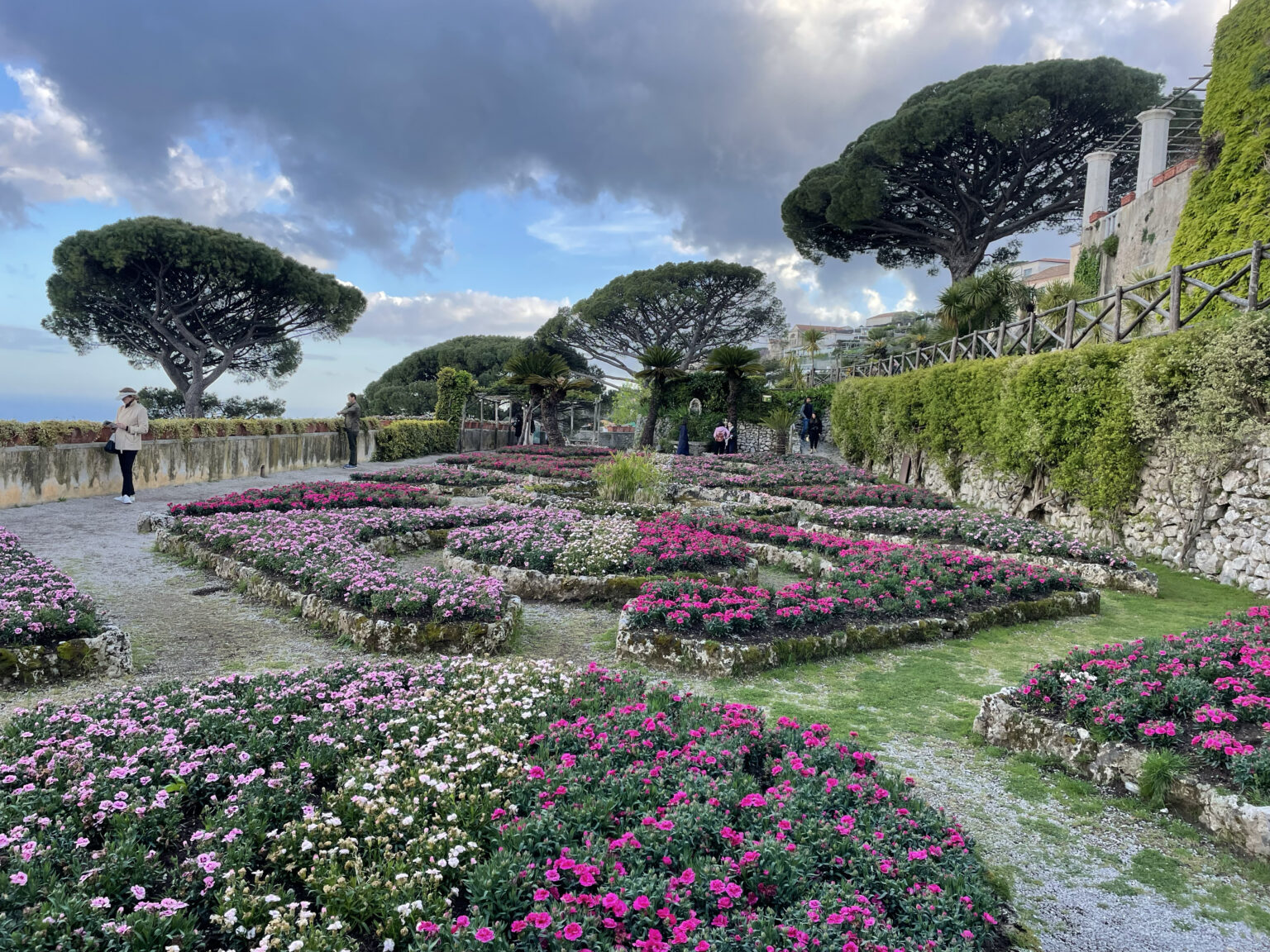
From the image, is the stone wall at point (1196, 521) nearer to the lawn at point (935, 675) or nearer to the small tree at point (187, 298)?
the lawn at point (935, 675)

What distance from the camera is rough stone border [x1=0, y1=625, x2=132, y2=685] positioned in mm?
4410

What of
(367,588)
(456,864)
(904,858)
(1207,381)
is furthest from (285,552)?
(1207,381)

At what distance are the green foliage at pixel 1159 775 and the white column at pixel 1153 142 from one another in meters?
24.8

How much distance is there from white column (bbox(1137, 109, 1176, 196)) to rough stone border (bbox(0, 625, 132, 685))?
27.6 meters

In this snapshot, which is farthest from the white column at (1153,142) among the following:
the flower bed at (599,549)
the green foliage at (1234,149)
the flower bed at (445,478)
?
the flower bed at (599,549)

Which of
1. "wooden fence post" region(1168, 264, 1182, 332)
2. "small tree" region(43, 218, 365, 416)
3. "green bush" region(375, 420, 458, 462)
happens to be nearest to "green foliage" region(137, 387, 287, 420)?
"small tree" region(43, 218, 365, 416)

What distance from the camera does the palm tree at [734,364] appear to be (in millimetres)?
29141

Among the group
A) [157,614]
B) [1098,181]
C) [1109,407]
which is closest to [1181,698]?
[1109,407]

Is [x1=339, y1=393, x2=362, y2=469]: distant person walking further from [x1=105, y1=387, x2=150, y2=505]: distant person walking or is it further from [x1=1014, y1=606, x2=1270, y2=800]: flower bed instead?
[x1=1014, y1=606, x2=1270, y2=800]: flower bed

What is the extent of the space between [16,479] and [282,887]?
12.7 meters

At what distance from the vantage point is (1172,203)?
1917cm

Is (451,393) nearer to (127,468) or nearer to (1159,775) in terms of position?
(127,468)

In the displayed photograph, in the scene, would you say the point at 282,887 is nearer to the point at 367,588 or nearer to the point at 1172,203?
the point at 367,588

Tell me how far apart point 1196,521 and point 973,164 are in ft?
87.3
